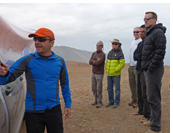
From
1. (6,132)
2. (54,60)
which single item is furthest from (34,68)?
(6,132)

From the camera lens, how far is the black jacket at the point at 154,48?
130 inches

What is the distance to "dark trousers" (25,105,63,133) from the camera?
224 centimetres

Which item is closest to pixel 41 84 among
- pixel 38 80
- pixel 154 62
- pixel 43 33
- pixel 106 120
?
pixel 38 80

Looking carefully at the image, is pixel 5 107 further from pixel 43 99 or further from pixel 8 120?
pixel 43 99

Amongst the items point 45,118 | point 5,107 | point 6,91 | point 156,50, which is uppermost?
point 156,50

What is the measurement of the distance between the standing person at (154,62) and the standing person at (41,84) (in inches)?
73.5

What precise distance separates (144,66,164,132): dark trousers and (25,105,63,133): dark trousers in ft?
6.14

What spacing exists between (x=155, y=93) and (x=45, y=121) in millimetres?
2099

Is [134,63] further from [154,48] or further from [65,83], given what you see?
[65,83]

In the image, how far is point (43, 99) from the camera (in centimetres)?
226

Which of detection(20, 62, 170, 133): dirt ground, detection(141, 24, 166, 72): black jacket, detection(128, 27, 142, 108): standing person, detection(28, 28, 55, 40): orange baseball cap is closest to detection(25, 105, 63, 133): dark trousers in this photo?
detection(28, 28, 55, 40): orange baseball cap

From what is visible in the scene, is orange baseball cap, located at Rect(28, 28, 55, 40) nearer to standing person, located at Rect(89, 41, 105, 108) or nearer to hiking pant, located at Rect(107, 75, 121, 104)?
standing person, located at Rect(89, 41, 105, 108)

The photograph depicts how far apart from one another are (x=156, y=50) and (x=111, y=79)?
7.80 ft

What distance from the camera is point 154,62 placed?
10.9 feet
